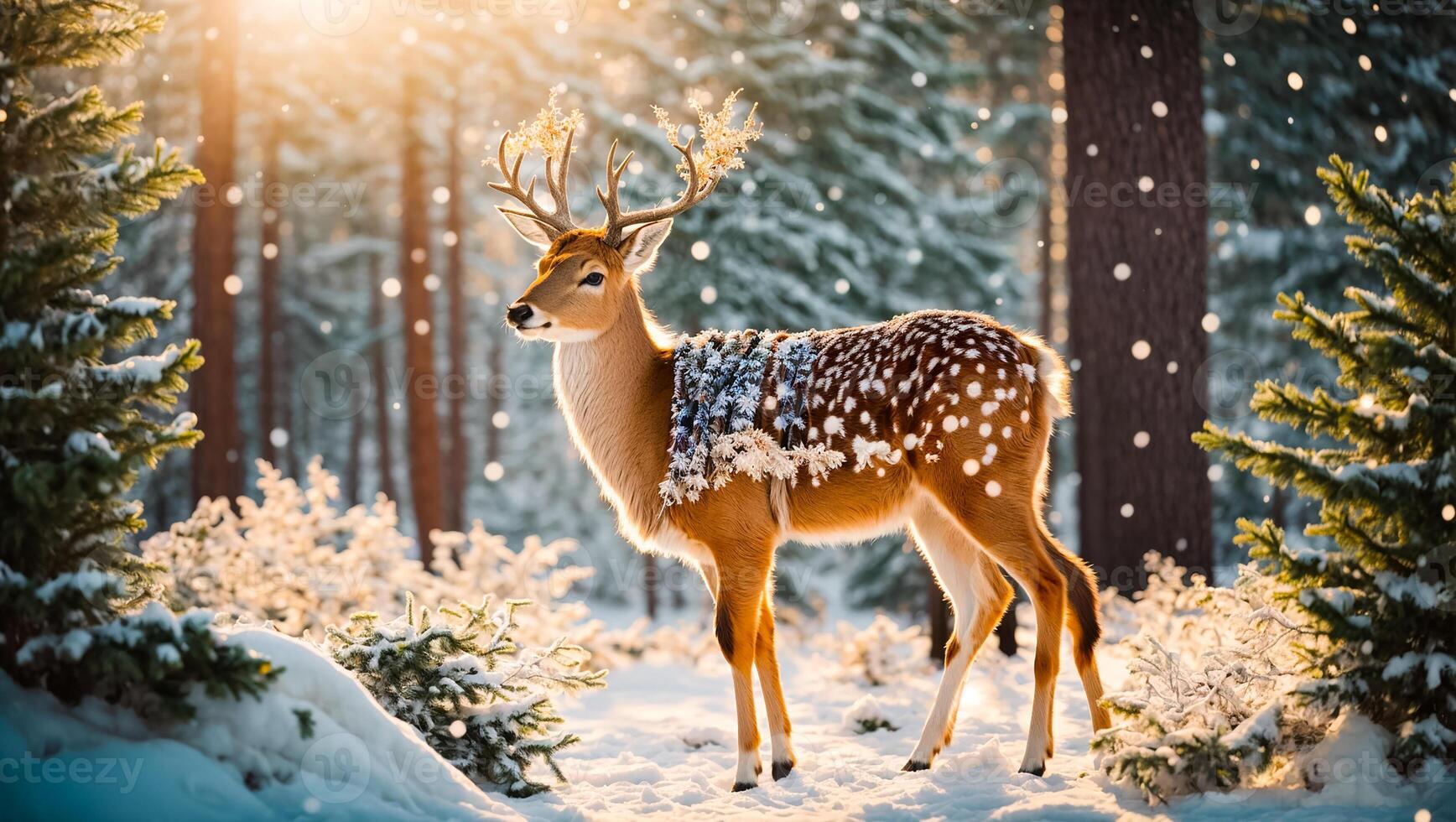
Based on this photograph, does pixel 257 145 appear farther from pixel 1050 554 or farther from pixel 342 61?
pixel 1050 554

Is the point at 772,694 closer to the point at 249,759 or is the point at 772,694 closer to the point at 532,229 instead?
the point at 249,759

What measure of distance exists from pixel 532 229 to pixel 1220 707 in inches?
183

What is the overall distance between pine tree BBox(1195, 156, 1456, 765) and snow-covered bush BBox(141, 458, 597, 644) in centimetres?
575

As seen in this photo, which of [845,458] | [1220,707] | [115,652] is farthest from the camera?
[845,458]

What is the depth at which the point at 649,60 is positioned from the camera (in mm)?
15359

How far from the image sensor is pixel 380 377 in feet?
88.7

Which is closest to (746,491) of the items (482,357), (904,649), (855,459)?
(855,459)

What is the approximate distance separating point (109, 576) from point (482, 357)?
33.2 metres
